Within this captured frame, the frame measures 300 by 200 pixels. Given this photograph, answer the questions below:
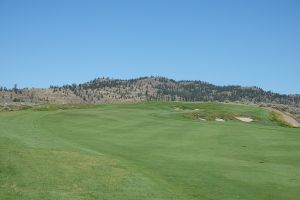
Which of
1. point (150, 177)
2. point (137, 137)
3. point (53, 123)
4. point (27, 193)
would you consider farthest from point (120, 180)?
point (53, 123)

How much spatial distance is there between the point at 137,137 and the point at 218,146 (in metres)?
5.80

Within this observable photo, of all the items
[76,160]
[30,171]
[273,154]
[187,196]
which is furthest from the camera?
[273,154]

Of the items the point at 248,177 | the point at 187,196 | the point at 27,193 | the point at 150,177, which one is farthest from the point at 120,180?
the point at 248,177

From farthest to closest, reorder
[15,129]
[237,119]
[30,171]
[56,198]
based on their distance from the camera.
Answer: [237,119] < [15,129] < [30,171] < [56,198]

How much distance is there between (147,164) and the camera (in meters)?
20.2

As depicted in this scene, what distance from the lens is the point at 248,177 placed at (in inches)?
708

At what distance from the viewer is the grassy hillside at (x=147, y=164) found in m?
14.9

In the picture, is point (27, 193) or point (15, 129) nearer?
point (27, 193)

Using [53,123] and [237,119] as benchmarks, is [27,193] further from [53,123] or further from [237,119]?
[237,119]

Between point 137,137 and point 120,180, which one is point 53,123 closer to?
point 137,137

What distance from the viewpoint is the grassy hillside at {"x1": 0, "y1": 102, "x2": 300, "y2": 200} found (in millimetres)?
14922

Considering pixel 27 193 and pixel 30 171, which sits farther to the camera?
pixel 30 171

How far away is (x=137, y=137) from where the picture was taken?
30.1 m

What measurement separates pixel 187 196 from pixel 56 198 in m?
4.02
